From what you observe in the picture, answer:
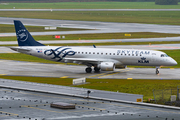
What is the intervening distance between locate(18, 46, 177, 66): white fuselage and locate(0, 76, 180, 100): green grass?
23.9 ft

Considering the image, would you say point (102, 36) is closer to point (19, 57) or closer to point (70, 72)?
point (19, 57)

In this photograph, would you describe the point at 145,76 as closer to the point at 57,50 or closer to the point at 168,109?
the point at 57,50

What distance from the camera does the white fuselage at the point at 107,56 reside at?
63562 millimetres

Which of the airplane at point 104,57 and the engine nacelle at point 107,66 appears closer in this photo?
the engine nacelle at point 107,66

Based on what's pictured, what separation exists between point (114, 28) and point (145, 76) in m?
86.5

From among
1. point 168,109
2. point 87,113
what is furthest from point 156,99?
point 87,113

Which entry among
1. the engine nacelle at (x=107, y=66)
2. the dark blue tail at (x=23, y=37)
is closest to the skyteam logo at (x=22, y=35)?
the dark blue tail at (x=23, y=37)

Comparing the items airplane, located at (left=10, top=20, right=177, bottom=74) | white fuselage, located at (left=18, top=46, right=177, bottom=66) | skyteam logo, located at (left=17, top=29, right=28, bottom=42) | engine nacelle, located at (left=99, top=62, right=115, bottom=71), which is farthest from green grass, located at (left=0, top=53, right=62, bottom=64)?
engine nacelle, located at (left=99, top=62, right=115, bottom=71)

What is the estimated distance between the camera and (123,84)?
53.5 m

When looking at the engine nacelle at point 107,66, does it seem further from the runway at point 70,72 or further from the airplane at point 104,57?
the runway at point 70,72

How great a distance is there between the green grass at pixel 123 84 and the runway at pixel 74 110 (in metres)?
9.27

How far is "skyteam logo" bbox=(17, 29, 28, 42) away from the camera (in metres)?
67.4

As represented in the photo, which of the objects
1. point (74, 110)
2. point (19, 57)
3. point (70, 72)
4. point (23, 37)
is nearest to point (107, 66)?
point (70, 72)

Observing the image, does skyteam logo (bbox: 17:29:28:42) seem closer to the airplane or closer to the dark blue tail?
the dark blue tail
